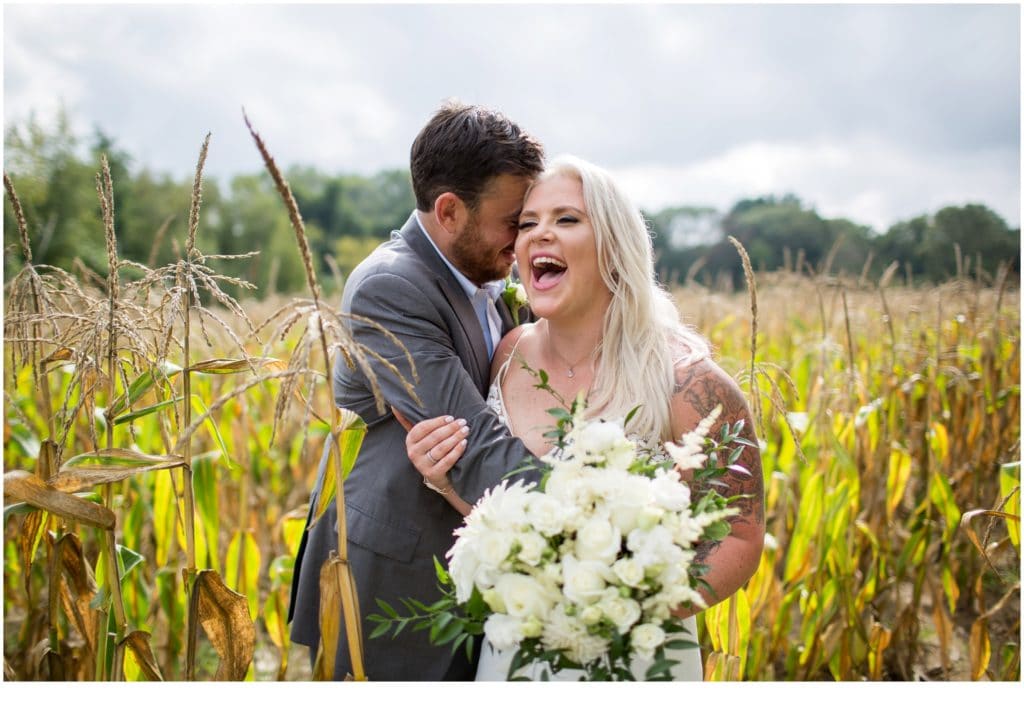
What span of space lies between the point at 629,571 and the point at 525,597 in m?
0.14

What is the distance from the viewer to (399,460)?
195 cm

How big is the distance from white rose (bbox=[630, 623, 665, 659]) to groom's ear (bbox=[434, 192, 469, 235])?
1318 mm

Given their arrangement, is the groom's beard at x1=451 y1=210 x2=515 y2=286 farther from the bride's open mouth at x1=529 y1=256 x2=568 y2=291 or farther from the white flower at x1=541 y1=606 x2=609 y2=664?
the white flower at x1=541 y1=606 x2=609 y2=664

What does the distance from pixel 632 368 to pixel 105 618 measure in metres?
1.18

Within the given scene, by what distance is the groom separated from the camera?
6.12 ft

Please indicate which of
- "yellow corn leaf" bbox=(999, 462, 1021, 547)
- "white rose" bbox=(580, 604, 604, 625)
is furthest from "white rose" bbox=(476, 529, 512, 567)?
"yellow corn leaf" bbox=(999, 462, 1021, 547)

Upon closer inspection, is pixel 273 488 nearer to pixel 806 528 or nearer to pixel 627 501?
pixel 806 528

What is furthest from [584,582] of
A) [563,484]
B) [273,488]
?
[273,488]

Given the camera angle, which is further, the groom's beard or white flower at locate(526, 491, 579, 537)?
the groom's beard

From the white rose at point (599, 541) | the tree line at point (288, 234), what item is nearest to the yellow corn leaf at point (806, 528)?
the tree line at point (288, 234)

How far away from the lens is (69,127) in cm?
1806

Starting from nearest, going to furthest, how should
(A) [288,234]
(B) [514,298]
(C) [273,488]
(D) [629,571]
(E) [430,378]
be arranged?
(D) [629,571], (E) [430,378], (B) [514,298], (C) [273,488], (A) [288,234]

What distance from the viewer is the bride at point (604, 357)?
1677 mm

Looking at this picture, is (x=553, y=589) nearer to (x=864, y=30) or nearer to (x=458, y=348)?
(x=458, y=348)
